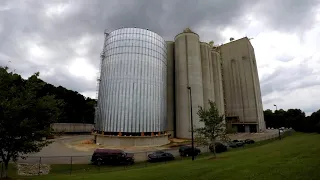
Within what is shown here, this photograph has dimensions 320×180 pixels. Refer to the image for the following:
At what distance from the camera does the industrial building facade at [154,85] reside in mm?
46938

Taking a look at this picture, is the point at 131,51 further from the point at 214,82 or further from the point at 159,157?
the point at 214,82

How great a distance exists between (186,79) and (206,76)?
10807mm

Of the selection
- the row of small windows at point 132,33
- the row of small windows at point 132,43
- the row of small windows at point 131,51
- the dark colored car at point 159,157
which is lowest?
the dark colored car at point 159,157

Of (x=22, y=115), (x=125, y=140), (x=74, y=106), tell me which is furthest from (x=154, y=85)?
(x=74, y=106)

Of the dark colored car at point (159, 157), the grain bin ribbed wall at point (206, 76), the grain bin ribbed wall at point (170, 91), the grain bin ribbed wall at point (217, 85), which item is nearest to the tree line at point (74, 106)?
the grain bin ribbed wall at point (170, 91)

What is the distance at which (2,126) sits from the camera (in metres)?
14.4

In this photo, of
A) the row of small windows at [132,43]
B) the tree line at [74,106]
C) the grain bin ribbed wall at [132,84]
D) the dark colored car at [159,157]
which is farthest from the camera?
the tree line at [74,106]

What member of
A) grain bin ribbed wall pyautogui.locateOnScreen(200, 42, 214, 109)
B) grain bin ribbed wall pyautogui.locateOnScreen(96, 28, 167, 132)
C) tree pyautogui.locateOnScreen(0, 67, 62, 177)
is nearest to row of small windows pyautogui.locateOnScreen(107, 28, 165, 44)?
grain bin ribbed wall pyautogui.locateOnScreen(96, 28, 167, 132)

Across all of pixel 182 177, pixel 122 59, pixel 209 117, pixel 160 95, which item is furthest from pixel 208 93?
pixel 182 177

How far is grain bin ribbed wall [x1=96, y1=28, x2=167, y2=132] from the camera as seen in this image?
46469 mm

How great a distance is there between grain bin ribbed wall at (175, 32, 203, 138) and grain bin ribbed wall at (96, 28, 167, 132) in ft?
29.7

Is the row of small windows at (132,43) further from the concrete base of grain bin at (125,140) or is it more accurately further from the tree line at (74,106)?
the tree line at (74,106)

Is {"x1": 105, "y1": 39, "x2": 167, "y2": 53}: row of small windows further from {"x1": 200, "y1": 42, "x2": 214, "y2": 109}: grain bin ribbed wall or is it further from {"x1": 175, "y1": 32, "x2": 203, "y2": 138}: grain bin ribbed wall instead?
{"x1": 200, "y1": 42, "x2": 214, "y2": 109}: grain bin ribbed wall

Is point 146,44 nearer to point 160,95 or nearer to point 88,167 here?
point 160,95
